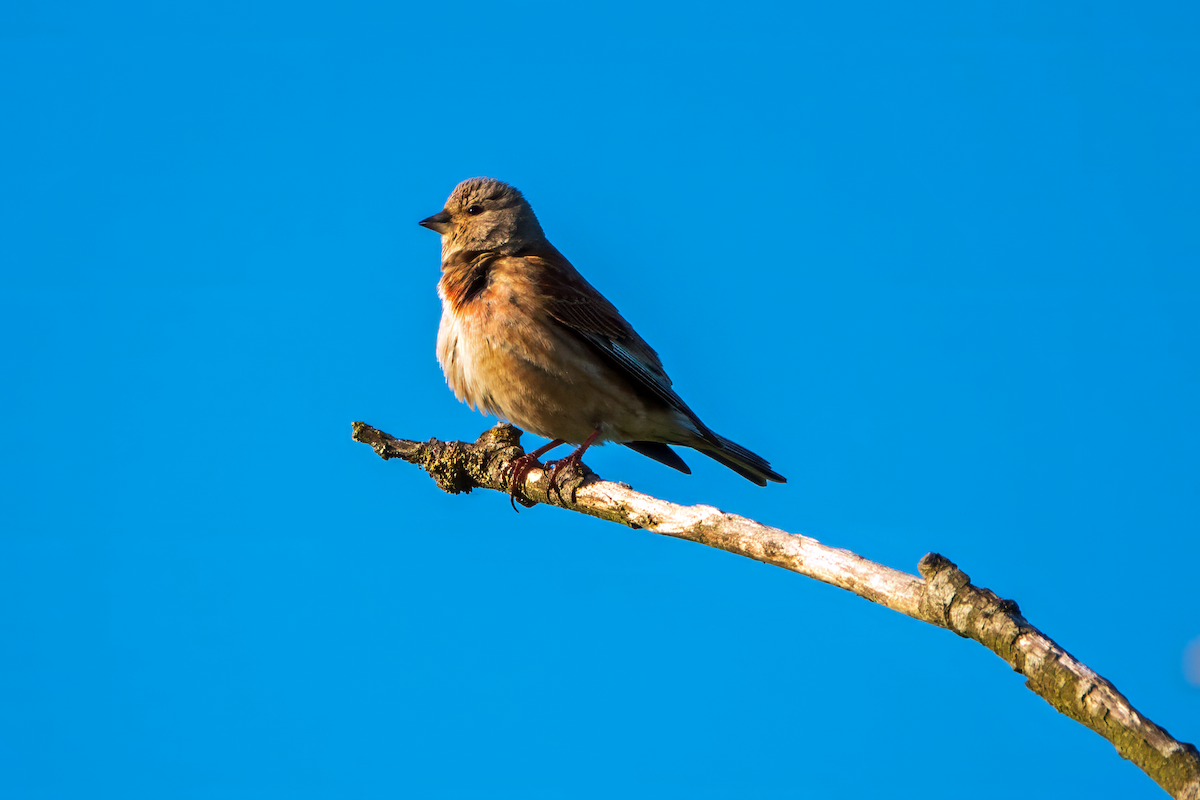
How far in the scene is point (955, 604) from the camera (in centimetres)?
389

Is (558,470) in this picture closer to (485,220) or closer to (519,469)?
(519,469)

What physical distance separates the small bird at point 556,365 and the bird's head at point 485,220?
244mm

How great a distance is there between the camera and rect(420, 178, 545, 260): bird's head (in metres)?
9.37

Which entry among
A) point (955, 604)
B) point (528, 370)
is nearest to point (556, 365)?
point (528, 370)

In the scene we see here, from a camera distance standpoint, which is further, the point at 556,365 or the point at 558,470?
the point at 556,365

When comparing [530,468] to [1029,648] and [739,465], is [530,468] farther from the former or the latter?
[1029,648]

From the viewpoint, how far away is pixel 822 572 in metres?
4.42

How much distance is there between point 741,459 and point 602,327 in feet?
5.27

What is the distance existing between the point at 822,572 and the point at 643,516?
148 centimetres

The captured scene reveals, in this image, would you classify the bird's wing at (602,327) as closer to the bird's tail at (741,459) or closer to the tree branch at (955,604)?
the bird's tail at (741,459)

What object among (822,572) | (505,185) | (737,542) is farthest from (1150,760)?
(505,185)

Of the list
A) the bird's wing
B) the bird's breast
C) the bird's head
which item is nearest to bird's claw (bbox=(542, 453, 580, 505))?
the bird's breast

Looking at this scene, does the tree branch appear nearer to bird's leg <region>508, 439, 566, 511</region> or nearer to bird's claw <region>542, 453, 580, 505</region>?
bird's claw <region>542, 453, 580, 505</region>

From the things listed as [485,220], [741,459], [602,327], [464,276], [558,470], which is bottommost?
[558,470]
